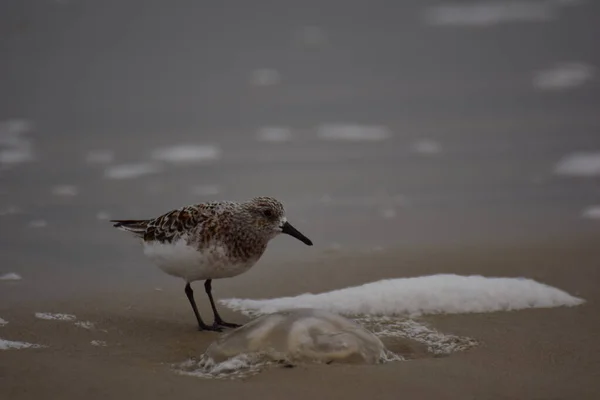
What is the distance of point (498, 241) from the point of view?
583cm

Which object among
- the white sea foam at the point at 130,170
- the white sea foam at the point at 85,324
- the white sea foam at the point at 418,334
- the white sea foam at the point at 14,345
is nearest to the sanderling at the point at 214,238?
the white sea foam at the point at 85,324

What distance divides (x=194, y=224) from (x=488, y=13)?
21.0ft

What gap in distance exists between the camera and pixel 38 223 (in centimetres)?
613

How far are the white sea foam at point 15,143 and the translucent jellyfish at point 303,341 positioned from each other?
402 cm

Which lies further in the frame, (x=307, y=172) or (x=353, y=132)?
(x=353, y=132)

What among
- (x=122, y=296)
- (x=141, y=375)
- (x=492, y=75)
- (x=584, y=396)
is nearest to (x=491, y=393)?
(x=584, y=396)

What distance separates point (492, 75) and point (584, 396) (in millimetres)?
5749

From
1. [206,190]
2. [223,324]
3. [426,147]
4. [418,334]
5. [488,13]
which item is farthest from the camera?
[488,13]

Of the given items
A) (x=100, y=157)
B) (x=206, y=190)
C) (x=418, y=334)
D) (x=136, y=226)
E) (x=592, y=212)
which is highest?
(x=100, y=157)

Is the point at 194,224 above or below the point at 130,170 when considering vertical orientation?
below

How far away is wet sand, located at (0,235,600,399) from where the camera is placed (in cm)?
348

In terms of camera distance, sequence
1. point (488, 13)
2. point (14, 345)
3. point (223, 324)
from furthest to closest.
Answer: point (488, 13) < point (223, 324) < point (14, 345)

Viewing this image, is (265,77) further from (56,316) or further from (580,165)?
(56,316)

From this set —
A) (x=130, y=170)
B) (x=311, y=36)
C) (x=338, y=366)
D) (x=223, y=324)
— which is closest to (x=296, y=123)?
(x=130, y=170)
